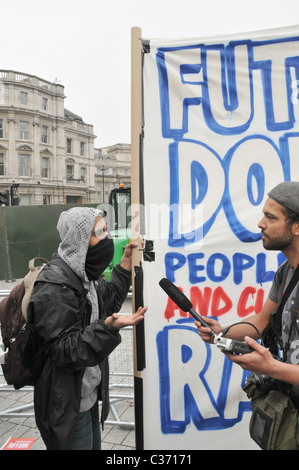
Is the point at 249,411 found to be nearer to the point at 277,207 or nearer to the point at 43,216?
the point at 277,207

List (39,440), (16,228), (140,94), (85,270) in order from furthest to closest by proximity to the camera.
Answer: (16,228)
(39,440)
(140,94)
(85,270)

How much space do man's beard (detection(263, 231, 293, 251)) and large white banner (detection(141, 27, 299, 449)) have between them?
0.68m

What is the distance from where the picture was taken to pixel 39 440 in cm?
286

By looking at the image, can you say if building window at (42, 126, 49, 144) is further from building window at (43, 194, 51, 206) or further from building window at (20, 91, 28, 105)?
building window at (43, 194, 51, 206)

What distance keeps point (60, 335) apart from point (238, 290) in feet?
4.04

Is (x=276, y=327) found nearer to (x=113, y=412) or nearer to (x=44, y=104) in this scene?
(x=113, y=412)

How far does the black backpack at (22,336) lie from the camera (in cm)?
165

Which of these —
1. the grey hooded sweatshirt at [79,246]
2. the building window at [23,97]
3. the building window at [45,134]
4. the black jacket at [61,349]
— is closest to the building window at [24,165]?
the building window at [45,134]

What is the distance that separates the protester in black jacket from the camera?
161 cm

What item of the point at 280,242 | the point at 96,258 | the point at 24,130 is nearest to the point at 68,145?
the point at 24,130

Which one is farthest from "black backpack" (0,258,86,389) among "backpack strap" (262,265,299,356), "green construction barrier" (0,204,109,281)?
"green construction barrier" (0,204,109,281)

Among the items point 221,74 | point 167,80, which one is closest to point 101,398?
point 167,80

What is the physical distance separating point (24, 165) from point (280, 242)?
1861 inches

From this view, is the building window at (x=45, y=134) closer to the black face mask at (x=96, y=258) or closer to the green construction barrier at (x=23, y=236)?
the green construction barrier at (x=23, y=236)
